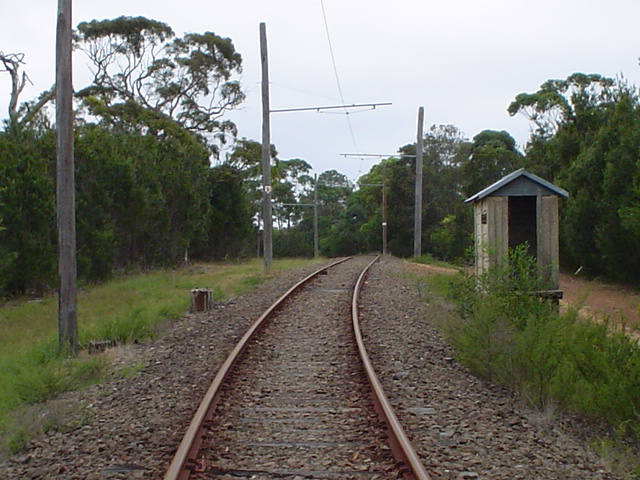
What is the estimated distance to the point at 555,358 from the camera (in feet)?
23.6

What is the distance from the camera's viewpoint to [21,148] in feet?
60.3

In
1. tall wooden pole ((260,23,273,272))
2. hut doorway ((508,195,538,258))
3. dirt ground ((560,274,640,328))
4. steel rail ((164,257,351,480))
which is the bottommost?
dirt ground ((560,274,640,328))

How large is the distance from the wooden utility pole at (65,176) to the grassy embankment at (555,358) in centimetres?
531

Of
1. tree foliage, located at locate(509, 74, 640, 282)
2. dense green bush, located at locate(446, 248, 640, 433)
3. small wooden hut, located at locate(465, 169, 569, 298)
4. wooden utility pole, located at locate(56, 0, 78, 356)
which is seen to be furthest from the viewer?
tree foliage, located at locate(509, 74, 640, 282)

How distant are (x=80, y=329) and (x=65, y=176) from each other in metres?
A: 2.98

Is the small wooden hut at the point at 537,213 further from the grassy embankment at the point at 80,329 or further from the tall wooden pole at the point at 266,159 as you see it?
the tall wooden pole at the point at 266,159

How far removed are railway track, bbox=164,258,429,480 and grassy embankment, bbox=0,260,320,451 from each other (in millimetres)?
1601

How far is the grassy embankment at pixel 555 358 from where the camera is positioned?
6352mm

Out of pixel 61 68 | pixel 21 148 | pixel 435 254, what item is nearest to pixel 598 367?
pixel 61 68

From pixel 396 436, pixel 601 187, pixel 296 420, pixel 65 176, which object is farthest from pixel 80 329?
pixel 601 187

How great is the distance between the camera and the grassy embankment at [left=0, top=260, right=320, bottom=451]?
755 cm

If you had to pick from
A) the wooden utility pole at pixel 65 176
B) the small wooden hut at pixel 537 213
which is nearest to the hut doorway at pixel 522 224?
the small wooden hut at pixel 537 213

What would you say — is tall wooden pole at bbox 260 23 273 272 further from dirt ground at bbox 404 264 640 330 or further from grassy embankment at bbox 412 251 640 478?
grassy embankment at bbox 412 251 640 478

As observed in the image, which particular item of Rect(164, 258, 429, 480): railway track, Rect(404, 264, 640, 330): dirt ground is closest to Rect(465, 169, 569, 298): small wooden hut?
Rect(164, 258, 429, 480): railway track
